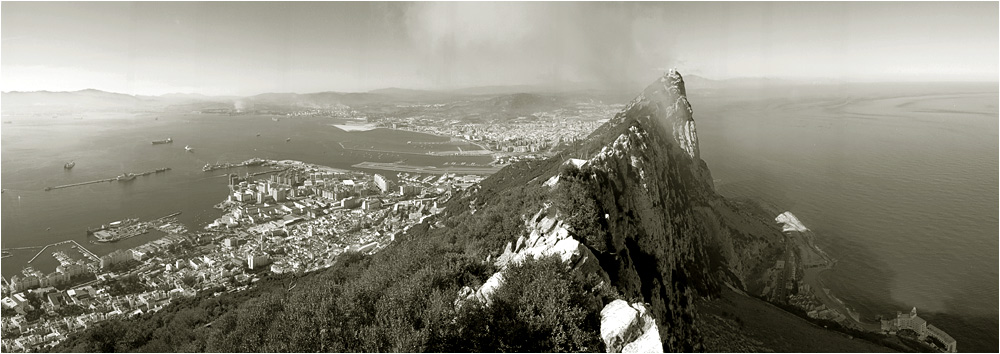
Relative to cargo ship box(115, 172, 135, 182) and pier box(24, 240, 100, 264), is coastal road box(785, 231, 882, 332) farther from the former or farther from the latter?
cargo ship box(115, 172, 135, 182)

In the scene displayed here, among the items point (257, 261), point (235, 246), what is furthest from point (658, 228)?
point (235, 246)

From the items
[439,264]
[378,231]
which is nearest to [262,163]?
[378,231]

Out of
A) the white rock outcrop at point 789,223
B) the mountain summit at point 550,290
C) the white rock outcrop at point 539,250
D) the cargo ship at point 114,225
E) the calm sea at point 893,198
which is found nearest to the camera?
the mountain summit at point 550,290

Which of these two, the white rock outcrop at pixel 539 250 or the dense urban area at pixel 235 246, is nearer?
the white rock outcrop at pixel 539 250

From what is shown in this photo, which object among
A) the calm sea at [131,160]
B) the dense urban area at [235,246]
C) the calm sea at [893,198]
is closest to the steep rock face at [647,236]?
the calm sea at [893,198]

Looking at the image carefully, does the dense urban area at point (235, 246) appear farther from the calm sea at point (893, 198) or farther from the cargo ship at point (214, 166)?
the calm sea at point (893, 198)

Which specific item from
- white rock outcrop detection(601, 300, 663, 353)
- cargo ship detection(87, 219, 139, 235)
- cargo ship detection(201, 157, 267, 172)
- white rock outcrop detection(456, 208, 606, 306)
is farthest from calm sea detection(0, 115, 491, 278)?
white rock outcrop detection(601, 300, 663, 353)

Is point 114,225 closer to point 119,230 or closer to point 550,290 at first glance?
point 119,230
